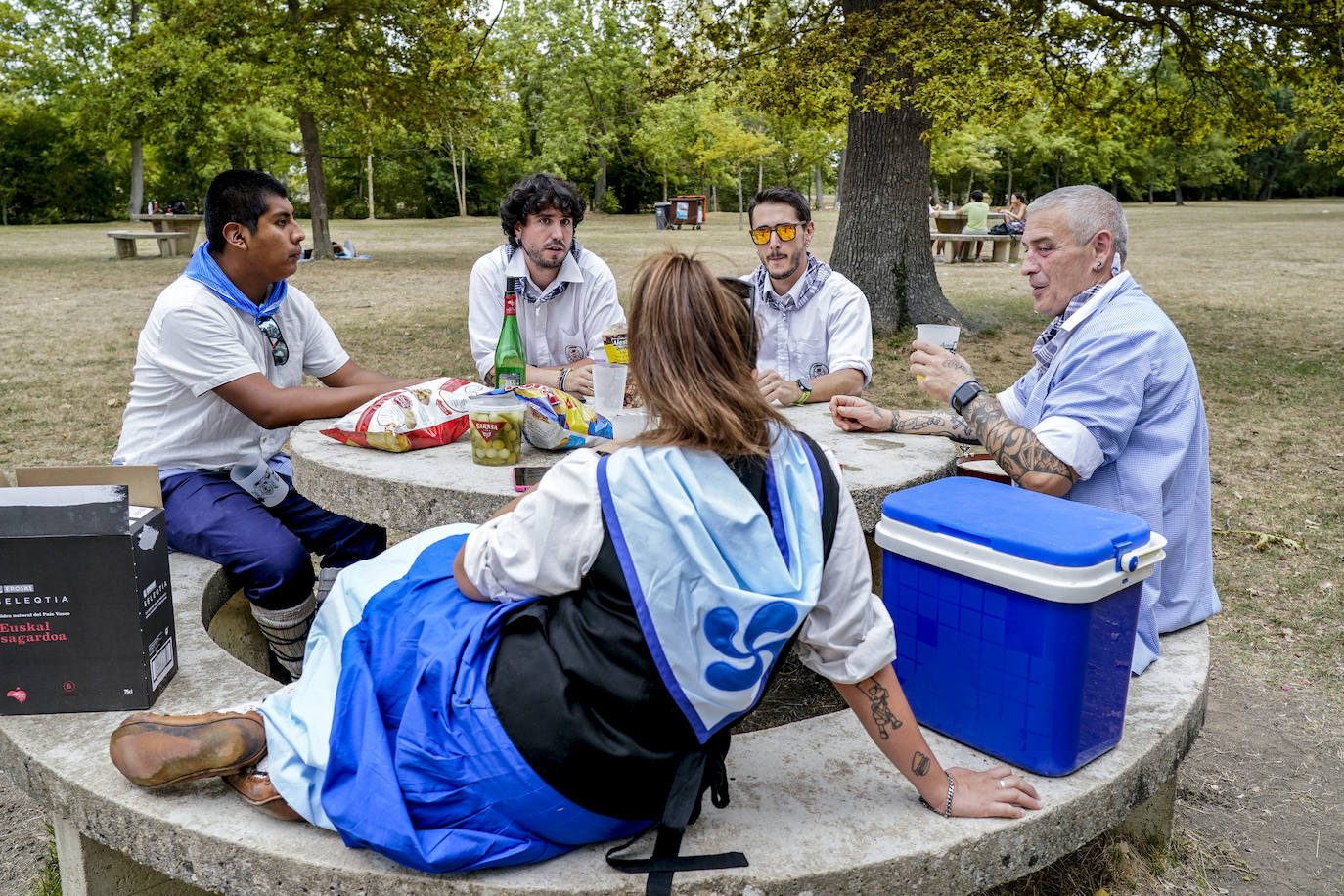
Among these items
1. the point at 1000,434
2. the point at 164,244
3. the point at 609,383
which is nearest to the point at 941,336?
the point at 1000,434

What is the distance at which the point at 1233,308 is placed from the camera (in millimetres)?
13148

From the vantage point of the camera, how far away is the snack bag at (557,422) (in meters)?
3.05

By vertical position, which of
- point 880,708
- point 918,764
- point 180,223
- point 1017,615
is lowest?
point 918,764

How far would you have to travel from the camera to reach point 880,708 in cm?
192

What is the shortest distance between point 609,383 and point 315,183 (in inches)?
691

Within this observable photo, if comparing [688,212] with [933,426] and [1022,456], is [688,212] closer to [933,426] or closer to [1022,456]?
[933,426]

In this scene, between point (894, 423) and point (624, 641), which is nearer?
point (624, 641)

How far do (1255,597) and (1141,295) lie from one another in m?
2.35

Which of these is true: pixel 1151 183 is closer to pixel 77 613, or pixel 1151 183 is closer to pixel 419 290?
pixel 419 290

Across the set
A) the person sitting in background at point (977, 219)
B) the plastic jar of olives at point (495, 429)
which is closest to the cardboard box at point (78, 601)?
the plastic jar of olives at point (495, 429)

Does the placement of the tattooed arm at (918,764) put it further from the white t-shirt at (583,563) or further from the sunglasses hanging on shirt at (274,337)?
the sunglasses hanging on shirt at (274,337)

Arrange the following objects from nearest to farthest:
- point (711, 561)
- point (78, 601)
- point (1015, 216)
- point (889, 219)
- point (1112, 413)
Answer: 1. point (711, 561)
2. point (78, 601)
3. point (1112, 413)
4. point (889, 219)
5. point (1015, 216)

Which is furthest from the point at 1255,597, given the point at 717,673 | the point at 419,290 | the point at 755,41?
the point at 419,290

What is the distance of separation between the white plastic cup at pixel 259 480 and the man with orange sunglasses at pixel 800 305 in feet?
6.37
